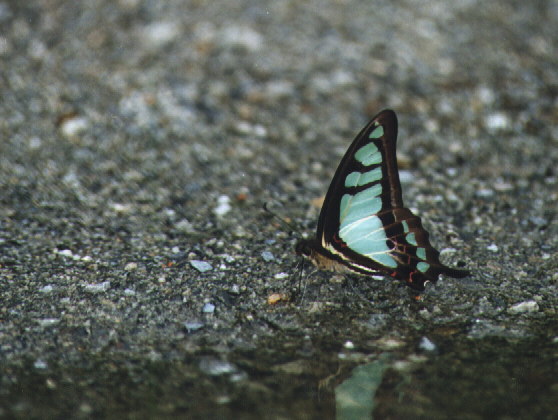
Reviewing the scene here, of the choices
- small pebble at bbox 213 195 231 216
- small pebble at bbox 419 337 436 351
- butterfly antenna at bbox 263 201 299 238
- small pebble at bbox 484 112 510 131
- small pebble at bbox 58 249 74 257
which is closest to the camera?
small pebble at bbox 419 337 436 351

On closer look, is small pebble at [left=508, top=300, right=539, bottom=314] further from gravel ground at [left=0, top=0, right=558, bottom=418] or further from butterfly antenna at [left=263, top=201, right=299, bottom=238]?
butterfly antenna at [left=263, top=201, right=299, bottom=238]

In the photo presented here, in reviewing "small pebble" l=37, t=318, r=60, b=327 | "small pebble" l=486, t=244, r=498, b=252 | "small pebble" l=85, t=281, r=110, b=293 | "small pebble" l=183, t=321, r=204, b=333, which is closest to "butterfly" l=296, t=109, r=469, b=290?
"small pebble" l=486, t=244, r=498, b=252

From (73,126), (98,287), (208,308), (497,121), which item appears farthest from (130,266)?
(497,121)

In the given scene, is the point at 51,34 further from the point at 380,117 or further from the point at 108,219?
the point at 380,117

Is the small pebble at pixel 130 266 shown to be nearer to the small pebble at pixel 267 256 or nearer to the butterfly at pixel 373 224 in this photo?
the small pebble at pixel 267 256

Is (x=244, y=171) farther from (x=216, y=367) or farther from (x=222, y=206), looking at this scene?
(x=216, y=367)

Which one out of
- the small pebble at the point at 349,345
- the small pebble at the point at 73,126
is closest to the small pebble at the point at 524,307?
the small pebble at the point at 349,345

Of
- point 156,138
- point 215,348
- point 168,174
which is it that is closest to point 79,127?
point 156,138

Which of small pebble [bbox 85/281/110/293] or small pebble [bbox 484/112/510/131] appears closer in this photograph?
small pebble [bbox 85/281/110/293]
